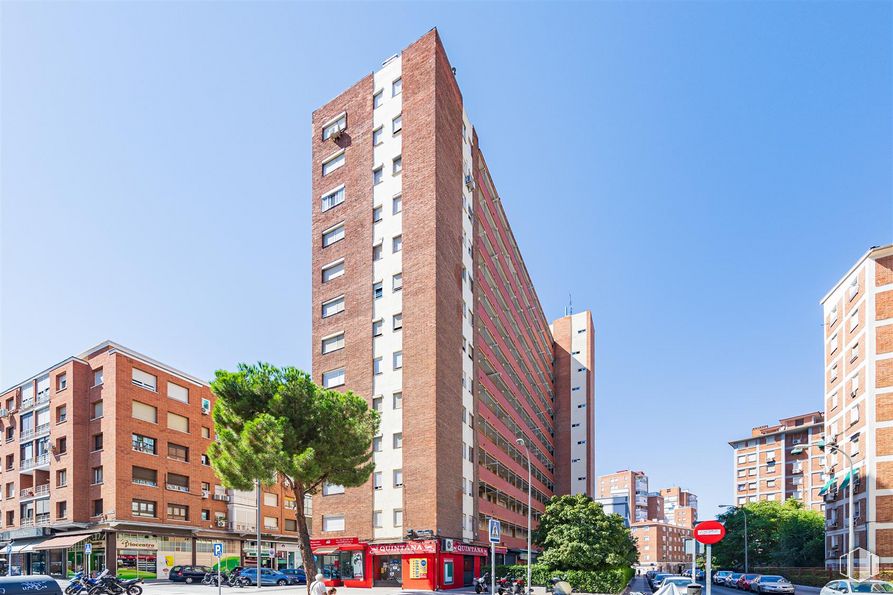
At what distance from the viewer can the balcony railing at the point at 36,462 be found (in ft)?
163

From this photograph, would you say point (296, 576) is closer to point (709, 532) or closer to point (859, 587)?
point (859, 587)

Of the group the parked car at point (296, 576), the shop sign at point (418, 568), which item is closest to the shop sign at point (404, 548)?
the shop sign at point (418, 568)

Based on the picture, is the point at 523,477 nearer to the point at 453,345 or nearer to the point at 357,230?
the point at 453,345

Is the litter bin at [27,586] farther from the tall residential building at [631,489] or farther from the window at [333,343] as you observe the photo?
the tall residential building at [631,489]

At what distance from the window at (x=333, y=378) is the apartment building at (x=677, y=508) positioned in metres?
164

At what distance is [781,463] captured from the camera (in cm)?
10419

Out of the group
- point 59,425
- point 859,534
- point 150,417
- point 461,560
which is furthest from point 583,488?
point 59,425

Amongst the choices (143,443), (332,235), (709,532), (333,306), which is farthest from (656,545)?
(709,532)

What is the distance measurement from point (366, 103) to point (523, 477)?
37907 millimetres

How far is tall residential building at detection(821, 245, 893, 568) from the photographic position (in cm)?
4366

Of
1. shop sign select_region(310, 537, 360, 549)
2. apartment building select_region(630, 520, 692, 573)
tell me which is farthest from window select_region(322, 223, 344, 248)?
apartment building select_region(630, 520, 692, 573)

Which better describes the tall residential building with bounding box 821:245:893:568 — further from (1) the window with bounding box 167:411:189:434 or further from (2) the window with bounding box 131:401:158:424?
(2) the window with bounding box 131:401:158:424

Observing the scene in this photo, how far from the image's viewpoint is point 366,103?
44.8 metres

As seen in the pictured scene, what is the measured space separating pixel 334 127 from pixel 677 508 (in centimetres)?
17507
